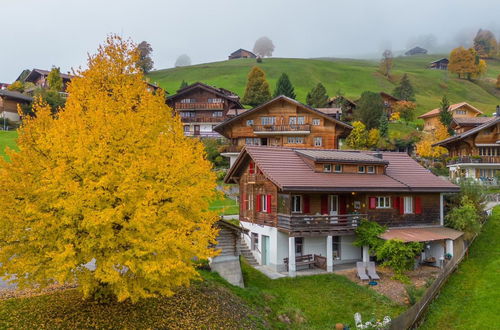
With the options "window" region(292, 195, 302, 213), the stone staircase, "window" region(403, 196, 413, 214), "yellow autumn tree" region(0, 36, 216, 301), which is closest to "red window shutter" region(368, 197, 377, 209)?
"window" region(403, 196, 413, 214)

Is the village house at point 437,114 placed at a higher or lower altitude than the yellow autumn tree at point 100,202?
higher

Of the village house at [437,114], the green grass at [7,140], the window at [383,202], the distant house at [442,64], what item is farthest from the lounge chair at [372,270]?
the distant house at [442,64]

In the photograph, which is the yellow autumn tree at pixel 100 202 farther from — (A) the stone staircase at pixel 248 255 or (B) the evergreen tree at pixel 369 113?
(B) the evergreen tree at pixel 369 113

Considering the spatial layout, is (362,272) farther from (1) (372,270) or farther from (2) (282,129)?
(2) (282,129)

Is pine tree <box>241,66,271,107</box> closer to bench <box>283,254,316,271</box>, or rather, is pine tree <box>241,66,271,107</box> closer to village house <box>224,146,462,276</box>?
village house <box>224,146,462,276</box>

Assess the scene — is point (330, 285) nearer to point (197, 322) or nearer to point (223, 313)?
→ point (223, 313)

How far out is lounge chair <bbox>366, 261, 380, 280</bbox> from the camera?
25.3 metres

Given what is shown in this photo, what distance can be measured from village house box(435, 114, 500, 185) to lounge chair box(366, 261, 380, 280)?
32.1 m

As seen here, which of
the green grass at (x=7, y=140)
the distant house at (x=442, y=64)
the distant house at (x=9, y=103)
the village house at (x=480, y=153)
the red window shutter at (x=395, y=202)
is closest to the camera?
the red window shutter at (x=395, y=202)

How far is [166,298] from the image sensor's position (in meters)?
17.2

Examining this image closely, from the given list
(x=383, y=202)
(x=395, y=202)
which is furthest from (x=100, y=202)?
(x=395, y=202)

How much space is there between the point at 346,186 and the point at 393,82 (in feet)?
423

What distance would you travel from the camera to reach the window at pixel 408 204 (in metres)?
30.6

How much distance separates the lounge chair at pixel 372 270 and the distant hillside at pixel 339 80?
94.2 m
